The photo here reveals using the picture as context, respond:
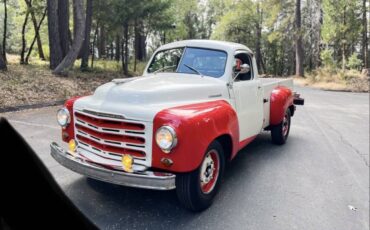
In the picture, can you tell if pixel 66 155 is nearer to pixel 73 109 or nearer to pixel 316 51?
pixel 73 109

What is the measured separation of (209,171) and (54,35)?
12.1 m

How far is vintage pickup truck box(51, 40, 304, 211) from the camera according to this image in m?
3.40

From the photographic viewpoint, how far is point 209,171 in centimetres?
398

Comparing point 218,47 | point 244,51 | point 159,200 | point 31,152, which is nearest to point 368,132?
point 244,51

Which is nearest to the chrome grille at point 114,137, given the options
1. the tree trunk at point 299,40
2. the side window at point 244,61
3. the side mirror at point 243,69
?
the side mirror at point 243,69

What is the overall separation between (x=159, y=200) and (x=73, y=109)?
1.55 m

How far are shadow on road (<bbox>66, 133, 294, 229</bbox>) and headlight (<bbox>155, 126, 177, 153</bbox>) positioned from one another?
0.82 metres

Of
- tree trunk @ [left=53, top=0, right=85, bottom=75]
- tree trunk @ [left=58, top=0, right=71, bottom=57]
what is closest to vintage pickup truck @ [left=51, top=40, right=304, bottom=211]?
tree trunk @ [left=53, top=0, right=85, bottom=75]

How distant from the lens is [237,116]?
469 centimetres

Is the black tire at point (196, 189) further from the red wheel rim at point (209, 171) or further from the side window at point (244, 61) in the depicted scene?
the side window at point (244, 61)

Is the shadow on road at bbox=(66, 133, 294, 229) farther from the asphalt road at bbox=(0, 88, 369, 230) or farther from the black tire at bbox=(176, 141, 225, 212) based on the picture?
the black tire at bbox=(176, 141, 225, 212)

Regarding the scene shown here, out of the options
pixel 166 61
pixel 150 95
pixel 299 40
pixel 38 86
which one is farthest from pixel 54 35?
pixel 299 40

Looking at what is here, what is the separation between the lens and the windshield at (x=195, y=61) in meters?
5.02

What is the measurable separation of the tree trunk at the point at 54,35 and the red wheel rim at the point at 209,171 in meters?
11.9
